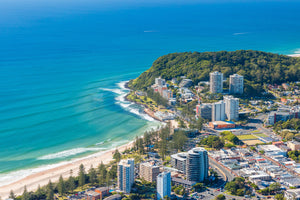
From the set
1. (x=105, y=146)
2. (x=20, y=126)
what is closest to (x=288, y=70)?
(x=105, y=146)

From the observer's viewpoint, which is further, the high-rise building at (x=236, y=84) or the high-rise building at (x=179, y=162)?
the high-rise building at (x=236, y=84)

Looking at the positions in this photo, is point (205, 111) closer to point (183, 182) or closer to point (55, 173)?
point (183, 182)

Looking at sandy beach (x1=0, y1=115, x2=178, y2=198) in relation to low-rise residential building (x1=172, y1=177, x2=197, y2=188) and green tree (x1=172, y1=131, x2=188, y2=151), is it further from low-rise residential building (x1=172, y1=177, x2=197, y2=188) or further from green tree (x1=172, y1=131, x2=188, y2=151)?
low-rise residential building (x1=172, y1=177, x2=197, y2=188)

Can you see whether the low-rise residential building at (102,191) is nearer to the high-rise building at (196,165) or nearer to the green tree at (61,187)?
the green tree at (61,187)

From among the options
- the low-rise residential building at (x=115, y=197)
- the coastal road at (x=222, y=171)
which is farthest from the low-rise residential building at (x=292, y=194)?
the low-rise residential building at (x=115, y=197)

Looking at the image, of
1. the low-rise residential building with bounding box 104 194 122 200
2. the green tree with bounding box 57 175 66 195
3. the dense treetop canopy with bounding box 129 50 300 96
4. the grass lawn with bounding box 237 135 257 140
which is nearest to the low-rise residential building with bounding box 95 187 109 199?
the low-rise residential building with bounding box 104 194 122 200

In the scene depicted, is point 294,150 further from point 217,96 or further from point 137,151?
point 217,96

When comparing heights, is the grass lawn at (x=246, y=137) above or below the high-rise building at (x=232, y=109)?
below
